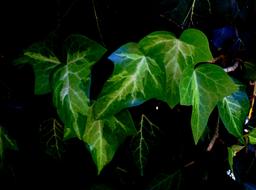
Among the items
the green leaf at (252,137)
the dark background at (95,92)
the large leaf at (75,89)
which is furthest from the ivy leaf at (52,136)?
the green leaf at (252,137)

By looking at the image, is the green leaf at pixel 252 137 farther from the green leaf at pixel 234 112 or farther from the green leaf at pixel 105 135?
the green leaf at pixel 105 135

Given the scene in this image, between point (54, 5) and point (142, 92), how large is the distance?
25cm

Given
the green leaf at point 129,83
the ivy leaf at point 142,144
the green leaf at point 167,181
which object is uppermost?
the green leaf at point 129,83

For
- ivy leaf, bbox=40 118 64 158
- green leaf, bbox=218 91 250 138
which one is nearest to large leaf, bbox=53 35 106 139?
ivy leaf, bbox=40 118 64 158

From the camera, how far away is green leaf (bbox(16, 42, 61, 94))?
50 cm

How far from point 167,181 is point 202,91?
265 millimetres

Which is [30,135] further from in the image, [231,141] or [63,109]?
[231,141]

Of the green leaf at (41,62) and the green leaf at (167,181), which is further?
the green leaf at (167,181)

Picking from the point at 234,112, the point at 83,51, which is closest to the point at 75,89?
the point at 83,51

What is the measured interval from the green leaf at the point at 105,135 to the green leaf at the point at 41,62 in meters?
0.09

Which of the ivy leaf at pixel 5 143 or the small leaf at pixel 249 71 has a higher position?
the small leaf at pixel 249 71

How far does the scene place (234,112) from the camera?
558 mm

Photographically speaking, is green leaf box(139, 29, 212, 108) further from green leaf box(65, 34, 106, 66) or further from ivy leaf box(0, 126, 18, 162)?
ivy leaf box(0, 126, 18, 162)

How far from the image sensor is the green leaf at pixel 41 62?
0.50 meters
